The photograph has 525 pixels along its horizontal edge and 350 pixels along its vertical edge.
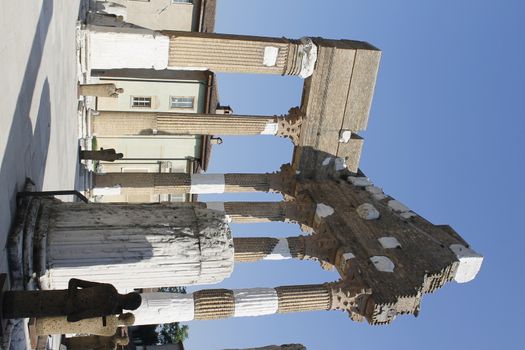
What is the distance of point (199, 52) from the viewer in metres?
12.1

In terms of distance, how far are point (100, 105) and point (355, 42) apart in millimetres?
10600

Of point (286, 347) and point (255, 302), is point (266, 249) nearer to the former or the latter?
point (255, 302)

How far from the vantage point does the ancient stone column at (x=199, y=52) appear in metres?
11.6

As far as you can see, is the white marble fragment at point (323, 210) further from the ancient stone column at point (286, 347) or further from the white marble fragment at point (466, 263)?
the ancient stone column at point (286, 347)

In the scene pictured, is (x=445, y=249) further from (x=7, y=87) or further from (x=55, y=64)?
(x=7, y=87)

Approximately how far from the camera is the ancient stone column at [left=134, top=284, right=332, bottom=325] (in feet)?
33.7

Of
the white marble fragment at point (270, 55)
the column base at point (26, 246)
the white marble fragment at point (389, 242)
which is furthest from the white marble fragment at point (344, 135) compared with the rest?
the column base at point (26, 246)

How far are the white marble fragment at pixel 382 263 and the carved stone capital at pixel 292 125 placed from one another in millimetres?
3666

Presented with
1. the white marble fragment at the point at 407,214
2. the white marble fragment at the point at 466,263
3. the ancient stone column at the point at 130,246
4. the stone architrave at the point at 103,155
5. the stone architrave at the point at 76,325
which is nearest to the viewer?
the stone architrave at the point at 76,325

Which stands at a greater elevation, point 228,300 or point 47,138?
point 47,138

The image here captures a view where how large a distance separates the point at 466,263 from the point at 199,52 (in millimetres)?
7456

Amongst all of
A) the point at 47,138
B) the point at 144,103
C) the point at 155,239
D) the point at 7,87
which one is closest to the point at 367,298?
the point at 155,239

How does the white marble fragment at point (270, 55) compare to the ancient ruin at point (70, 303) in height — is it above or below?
above

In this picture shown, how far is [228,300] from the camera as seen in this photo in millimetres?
10680
